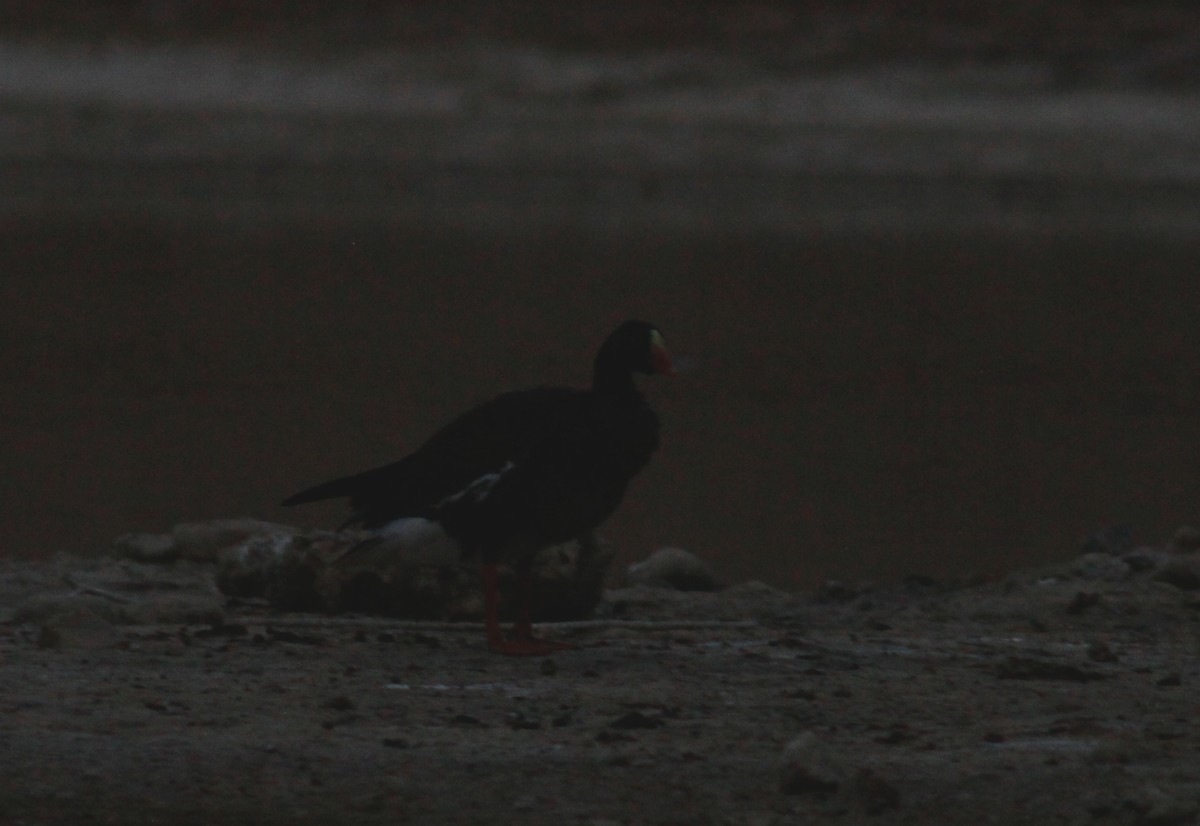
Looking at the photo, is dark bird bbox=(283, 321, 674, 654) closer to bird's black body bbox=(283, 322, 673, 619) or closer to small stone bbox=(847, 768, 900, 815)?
bird's black body bbox=(283, 322, 673, 619)

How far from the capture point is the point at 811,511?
33.3 ft

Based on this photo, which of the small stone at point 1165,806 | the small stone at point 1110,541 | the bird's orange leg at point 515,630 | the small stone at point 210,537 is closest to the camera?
the small stone at point 1165,806

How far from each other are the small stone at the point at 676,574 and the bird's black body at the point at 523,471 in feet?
5.32

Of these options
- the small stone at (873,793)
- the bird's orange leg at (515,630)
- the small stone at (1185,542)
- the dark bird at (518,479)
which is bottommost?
the small stone at (1185,542)

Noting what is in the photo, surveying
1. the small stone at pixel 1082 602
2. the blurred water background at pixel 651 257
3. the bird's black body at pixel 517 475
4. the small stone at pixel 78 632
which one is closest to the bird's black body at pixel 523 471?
the bird's black body at pixel 517 475

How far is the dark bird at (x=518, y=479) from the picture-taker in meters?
5.94

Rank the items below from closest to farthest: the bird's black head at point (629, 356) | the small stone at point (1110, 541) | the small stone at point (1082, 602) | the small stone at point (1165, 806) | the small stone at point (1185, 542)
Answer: the small stone at point (1165, 806), the bird's black head at point (629, 356), the small stone at point (1082, 602), the small stone at point (1110, 541), the small stone at point (1185, 542)

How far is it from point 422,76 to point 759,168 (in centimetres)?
1030

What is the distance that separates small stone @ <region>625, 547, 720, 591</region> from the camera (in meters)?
7.77

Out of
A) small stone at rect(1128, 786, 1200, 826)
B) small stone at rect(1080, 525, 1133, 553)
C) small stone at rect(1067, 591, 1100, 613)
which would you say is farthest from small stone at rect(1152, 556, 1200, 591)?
small stone at rect(1128, 786, 1200, 826)

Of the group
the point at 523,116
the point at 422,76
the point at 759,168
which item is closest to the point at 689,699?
the point at 759,168

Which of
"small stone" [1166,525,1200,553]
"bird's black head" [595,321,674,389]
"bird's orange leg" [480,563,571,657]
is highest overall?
"bird's black head" [595,321,674,389]

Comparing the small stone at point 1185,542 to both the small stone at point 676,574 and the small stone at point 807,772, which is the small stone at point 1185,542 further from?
the small stone at point 807,772

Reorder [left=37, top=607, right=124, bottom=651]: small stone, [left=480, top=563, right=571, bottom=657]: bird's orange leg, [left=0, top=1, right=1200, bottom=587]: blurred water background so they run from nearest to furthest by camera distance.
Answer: [left=37, top=607, right=124, bottom=651]: small stone, [left=480, top=563, right=571, bottom=657]: bird's orange leg, [left=0, top=1, right=1200, bottom=587]: blurred water background
